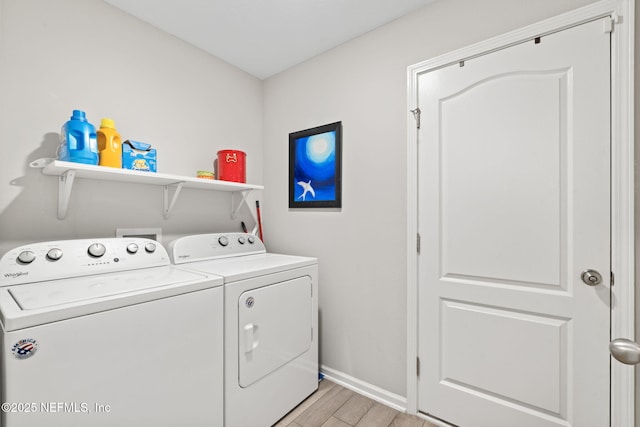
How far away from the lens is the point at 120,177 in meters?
1.61

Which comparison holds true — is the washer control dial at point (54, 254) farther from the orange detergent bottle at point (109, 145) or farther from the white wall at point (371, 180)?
the white wall at point (371, 180)

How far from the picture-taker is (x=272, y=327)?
1611mm

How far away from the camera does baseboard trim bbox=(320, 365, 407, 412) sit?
1.79 metres

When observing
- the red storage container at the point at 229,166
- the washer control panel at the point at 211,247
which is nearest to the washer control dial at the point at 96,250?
the washer control panel at the point at 211,247

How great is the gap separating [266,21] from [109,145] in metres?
1.22

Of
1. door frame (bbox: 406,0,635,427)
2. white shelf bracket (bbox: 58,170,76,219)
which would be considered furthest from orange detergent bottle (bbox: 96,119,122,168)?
door frame (bbox: 406,0,635,427)

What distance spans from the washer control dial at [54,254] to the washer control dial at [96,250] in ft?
0.35

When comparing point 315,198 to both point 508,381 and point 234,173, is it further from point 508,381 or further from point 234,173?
point 508,381

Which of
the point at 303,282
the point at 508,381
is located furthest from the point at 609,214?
the point at 303,282

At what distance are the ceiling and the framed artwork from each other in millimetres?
613

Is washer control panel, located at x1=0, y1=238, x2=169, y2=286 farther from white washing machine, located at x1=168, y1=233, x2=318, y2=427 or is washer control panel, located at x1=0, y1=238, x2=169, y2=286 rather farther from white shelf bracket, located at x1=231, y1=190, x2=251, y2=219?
white shelf bracket, located at x1=231, y1=190, x2=251, y2=219

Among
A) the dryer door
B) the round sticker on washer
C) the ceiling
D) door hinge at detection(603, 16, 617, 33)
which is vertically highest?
the ceiling

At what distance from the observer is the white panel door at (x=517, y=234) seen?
126cm

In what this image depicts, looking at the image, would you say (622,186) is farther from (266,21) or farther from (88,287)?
(88,287)
